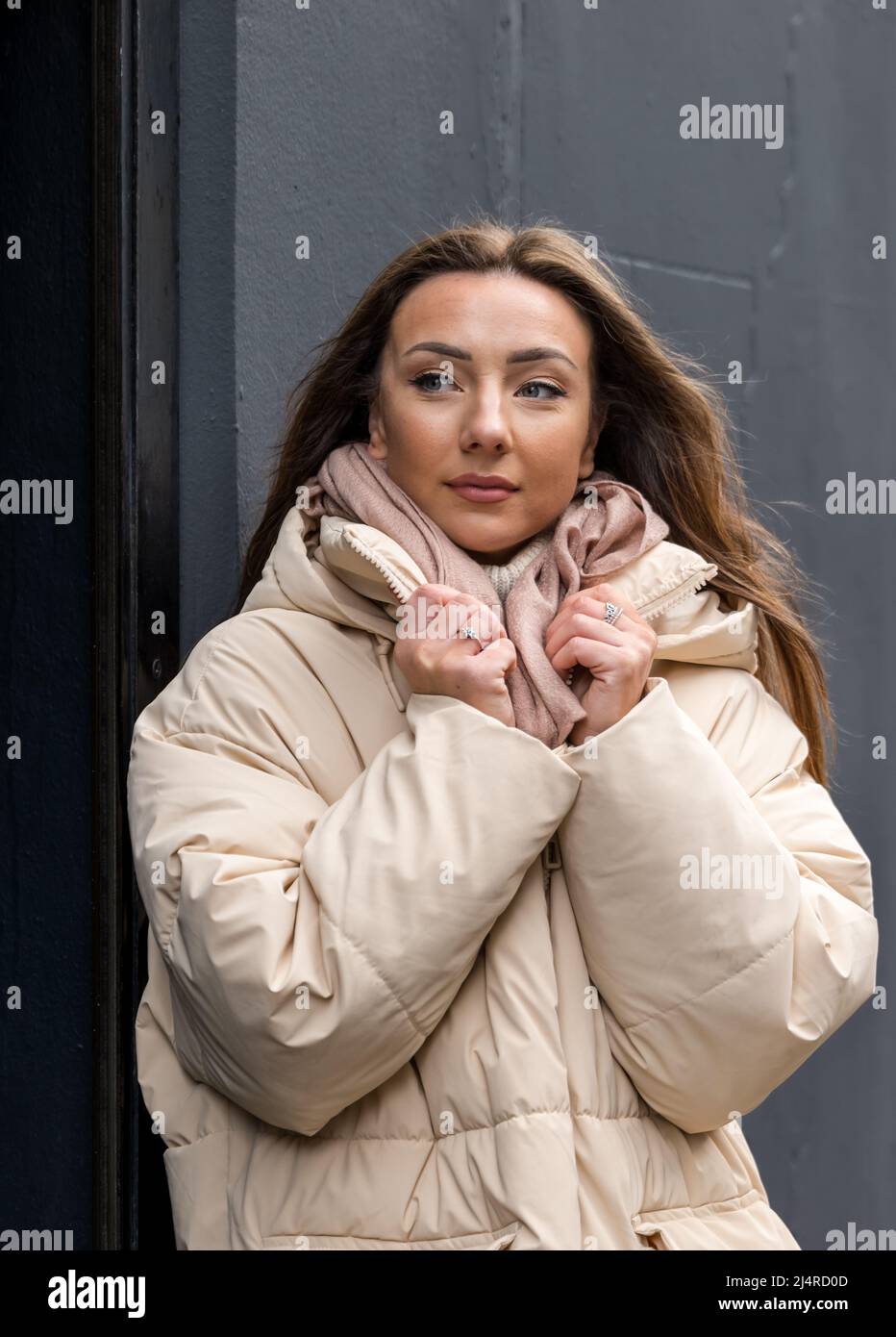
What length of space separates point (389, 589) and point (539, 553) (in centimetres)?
29

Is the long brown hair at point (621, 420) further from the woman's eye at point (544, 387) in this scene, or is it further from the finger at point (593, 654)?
the finger at point (593, 654)

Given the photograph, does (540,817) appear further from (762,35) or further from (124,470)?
(762,35)

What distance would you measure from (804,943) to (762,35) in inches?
115

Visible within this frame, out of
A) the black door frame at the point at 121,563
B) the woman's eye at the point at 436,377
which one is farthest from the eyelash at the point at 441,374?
the black door frame at the point at 121,563

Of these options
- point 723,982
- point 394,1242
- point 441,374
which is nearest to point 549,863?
point 723,982

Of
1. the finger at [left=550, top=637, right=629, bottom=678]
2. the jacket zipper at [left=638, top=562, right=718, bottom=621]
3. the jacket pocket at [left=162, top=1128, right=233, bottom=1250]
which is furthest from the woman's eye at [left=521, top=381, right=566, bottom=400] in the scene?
the jacket pocket at [left=162, top=1128, right=233, bottom=1250]

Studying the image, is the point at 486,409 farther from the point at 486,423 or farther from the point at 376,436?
the point at 376,436

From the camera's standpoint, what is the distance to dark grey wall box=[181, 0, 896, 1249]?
3.25m

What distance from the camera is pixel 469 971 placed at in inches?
91.7

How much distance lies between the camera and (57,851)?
10.4ft

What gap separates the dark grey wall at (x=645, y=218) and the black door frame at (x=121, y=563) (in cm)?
12

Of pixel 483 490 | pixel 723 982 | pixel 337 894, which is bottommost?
pixel 723 982
